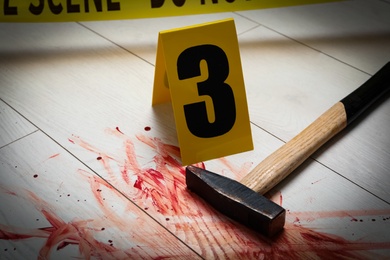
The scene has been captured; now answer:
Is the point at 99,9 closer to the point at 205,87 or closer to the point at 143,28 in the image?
the point at 143,28

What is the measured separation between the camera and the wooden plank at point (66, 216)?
1037 millimetres

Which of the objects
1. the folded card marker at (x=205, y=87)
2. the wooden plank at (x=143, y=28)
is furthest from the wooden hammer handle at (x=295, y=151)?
the wooden plank at (x=143, y=28)

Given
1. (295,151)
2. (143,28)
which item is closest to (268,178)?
(295,151)

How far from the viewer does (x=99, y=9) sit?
1.59 m

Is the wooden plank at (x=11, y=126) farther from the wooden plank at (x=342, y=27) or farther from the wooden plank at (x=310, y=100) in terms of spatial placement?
the wooden plank at (x=342, y=27)

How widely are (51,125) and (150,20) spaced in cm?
55

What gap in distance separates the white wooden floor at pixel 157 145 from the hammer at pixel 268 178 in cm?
3

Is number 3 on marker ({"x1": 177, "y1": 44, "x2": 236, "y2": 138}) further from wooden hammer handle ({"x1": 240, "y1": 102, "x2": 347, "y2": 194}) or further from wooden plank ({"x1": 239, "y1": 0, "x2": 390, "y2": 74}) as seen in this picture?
wooden plank ({"x1": 239, "y1": 0, "x2": 390, "y2": 74})

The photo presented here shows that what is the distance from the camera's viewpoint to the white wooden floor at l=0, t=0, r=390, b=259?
1.06 metres

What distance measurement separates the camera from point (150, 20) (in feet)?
5.61

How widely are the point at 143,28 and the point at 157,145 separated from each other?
52 centimetres

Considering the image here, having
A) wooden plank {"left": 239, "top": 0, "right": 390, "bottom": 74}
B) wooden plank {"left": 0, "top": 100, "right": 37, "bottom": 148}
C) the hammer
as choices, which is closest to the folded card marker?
the hammer

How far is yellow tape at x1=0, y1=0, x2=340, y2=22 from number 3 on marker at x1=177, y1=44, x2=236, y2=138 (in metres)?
0.46

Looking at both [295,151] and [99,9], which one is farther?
[99,9]
